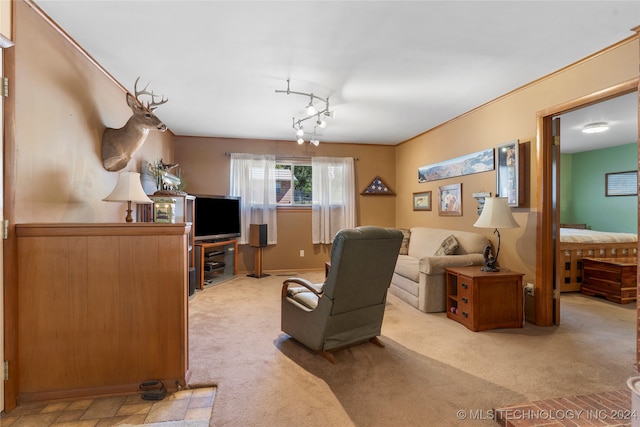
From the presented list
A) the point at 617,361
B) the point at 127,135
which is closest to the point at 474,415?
the point at 617,361

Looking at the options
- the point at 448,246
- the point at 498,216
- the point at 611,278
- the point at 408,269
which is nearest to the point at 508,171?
the point at 498,216

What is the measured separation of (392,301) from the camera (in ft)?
13.2

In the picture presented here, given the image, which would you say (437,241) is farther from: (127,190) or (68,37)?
(68,37)

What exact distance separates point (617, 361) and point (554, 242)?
114cm

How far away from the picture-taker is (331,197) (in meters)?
5.96

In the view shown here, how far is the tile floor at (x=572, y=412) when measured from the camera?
64.0 inches

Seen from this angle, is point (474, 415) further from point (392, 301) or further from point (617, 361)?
point (392, 301)

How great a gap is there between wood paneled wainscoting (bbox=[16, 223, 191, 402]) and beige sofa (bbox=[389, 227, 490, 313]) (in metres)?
2.58

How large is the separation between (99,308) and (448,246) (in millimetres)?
3607

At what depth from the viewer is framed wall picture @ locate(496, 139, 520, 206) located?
337cm

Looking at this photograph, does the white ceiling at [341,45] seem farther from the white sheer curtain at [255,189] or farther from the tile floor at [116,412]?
the tile floor at [116,412]

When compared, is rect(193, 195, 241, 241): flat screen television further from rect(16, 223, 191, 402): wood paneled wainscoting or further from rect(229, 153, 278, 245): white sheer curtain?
rect(16, 223, 191, 402): wood paneled wainscoting

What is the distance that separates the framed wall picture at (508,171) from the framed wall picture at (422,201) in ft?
5.07

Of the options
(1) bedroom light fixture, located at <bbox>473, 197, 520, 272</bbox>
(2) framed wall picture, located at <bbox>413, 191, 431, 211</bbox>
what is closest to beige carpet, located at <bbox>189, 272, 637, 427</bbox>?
(1) bedroom light fixture, located at <bbox>473, 197, 520, 272</bbox>
